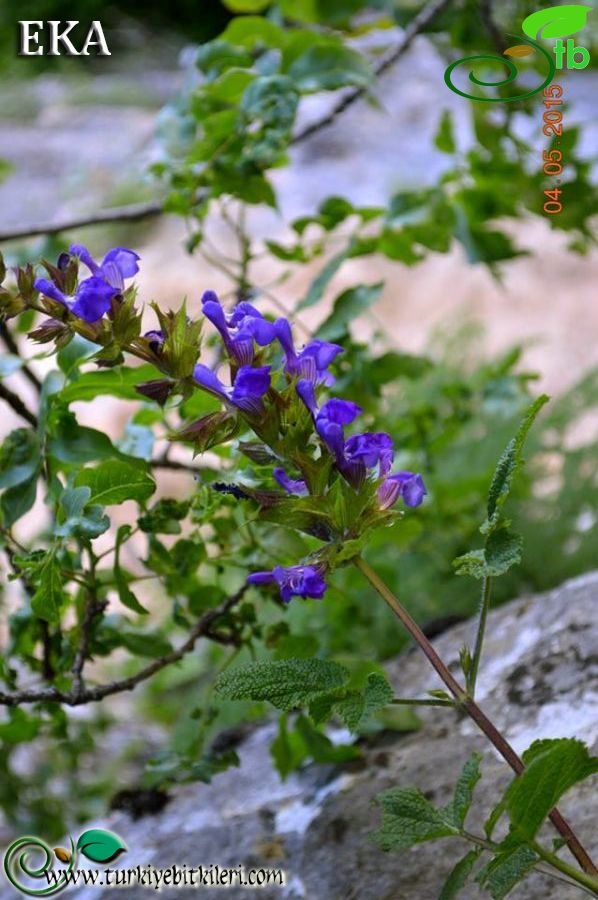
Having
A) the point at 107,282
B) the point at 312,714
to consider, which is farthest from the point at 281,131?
the point at 312,714

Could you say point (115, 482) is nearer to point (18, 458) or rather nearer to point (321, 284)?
point (18, 458)

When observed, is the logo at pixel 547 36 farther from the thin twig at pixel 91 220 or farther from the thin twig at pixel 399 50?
the thin twig at pixel 91 220

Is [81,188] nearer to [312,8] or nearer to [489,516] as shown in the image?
[312,8]

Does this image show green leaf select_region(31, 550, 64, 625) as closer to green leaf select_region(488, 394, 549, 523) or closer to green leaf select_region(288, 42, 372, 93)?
green leaf select_region(488, 394, 549, 523)

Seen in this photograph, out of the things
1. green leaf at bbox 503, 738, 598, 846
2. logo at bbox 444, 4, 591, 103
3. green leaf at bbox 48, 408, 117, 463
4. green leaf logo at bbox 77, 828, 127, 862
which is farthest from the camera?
logo at bbox 444, 4, 591, 103

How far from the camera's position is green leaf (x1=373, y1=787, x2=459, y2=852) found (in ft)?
1.72

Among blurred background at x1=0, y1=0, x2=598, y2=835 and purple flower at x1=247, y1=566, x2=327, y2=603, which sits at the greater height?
purple flower at x1=247, y1=566, x2=327, y2=603

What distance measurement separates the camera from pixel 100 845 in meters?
0.86

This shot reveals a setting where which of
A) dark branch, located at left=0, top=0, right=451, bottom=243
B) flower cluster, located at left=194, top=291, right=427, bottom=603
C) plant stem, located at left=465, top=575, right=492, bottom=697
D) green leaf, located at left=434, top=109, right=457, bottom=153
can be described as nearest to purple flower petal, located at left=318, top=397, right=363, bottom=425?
flower cluster, located at left=194, top=291, right=427, bottom=603

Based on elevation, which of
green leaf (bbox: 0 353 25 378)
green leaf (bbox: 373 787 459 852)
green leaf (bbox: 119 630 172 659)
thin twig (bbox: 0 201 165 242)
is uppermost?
green leaf (bbox: 0 353 25 378)

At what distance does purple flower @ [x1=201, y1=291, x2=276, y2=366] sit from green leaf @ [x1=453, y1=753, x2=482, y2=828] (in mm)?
221

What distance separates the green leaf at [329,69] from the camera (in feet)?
2.95

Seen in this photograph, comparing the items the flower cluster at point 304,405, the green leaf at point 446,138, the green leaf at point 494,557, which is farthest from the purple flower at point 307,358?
the green leaf at point 446,138

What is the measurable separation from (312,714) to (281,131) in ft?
1.68
